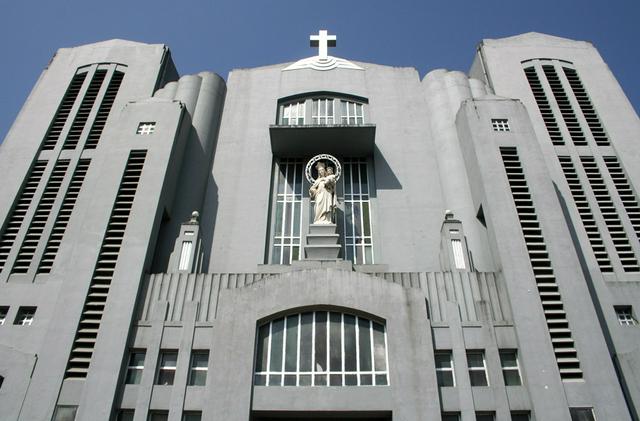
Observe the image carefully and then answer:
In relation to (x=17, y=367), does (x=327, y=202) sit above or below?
above

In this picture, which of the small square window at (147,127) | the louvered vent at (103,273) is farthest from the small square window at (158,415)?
the small square window at (147,127)

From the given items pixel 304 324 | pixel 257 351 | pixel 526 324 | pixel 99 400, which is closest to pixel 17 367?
pixel 99 400

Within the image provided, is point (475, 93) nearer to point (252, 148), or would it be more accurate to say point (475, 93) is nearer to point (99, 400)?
point (252, 148)

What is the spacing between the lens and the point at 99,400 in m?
13.4

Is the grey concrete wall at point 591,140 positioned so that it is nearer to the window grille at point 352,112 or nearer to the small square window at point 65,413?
the window grille at point 352,112

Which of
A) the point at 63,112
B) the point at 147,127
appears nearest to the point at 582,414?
the point at 147,127

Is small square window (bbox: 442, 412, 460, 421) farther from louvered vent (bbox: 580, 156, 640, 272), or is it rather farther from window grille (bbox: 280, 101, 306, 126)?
window grille (bbox: 280, 101, 306, 126)

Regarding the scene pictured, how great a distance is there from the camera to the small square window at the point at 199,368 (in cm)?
1422

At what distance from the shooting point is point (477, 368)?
1430 cm

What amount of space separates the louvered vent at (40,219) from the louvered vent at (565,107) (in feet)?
66.3

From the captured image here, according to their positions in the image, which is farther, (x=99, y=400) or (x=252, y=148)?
(x=252, y=148)

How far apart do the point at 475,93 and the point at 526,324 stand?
12175 mm

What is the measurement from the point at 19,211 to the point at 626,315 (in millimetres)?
20635

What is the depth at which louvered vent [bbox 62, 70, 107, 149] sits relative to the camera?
21.9 m
